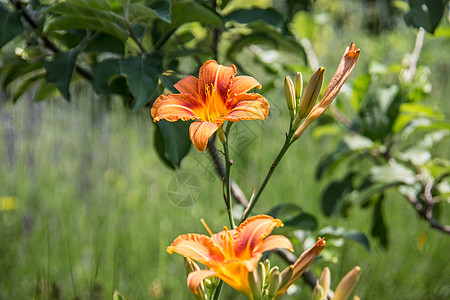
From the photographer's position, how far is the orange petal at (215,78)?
0.65m

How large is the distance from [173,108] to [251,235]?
0.19 meters

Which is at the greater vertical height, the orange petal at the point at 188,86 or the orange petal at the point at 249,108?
the orange petal at the point at 249,108

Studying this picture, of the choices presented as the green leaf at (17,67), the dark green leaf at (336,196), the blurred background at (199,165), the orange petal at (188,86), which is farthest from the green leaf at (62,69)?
the dark green leaf at (336,196)

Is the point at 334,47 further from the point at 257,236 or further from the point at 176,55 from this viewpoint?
the point at 257,236

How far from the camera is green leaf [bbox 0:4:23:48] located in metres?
0.77

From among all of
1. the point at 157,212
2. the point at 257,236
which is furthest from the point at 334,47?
the point at 257,236

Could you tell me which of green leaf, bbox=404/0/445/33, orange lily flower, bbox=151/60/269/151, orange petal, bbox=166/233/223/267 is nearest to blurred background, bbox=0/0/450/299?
green leaf, bbox=404/0/445/33

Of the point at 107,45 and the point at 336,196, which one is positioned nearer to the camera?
the point at 107,45

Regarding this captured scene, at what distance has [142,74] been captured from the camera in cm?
76

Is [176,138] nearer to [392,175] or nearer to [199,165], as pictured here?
[392,175]

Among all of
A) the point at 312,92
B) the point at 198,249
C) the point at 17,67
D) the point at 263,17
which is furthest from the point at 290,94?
the point at 17,67

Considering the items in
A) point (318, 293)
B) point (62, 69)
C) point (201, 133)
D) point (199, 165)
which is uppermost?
point (201, 133)

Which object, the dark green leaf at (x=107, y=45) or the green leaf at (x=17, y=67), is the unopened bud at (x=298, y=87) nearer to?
the dark green leaf at (x=107, y=45)

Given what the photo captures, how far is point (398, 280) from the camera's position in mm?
2205
